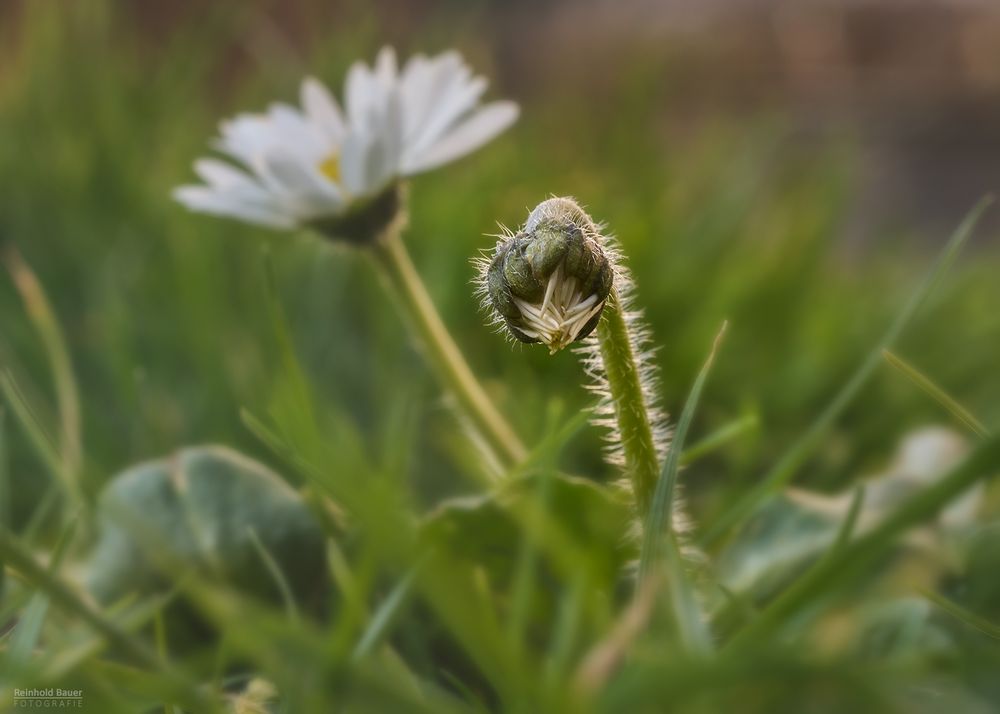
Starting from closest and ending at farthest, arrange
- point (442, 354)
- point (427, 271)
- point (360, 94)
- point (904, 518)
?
1. point (904, 518)
2. point (442, 354)
3. point (360, 94)
4. point (427, 271)

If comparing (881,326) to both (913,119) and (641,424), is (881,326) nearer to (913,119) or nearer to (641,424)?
(641,424)

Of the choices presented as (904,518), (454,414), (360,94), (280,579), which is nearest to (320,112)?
(360,94)

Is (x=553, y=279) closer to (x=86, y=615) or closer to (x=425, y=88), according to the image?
(x=86, y=615)

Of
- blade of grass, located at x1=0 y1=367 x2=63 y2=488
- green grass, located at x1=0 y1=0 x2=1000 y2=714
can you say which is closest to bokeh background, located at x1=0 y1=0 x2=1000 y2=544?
green grass, located at x1=0 y1=0 x2=1000 y2=714

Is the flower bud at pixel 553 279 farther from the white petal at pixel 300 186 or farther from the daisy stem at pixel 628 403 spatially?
the white petal at pixel 300 186

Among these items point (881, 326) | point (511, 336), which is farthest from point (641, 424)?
point (881, 326)

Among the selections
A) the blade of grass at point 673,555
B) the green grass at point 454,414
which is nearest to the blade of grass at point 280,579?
the green grass at point 454,414
